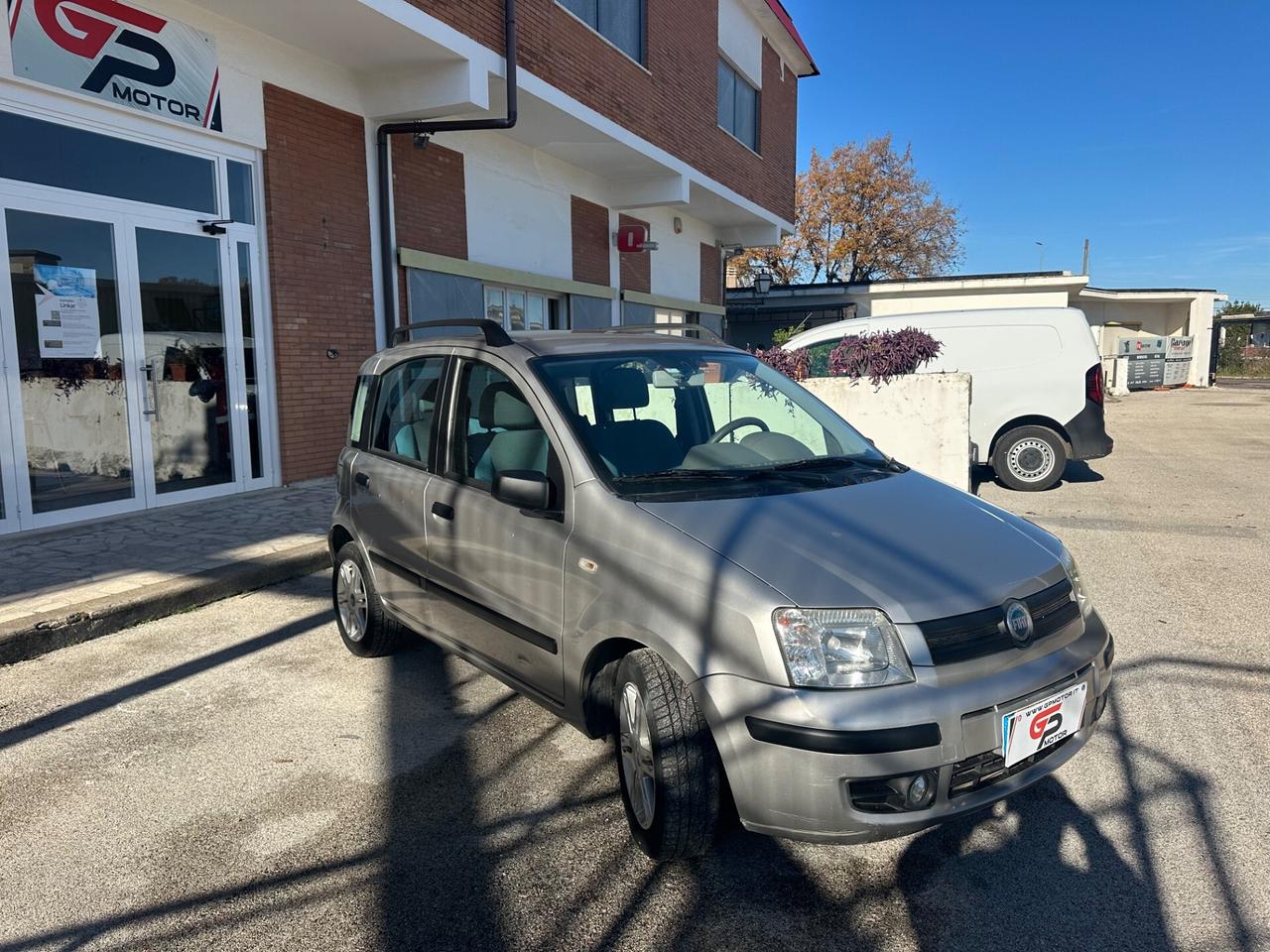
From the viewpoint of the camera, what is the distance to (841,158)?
138 ft

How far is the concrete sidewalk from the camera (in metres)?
4.84

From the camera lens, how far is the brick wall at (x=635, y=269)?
48.6ft

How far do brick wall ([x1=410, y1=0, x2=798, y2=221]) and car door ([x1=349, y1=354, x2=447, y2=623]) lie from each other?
216 inches

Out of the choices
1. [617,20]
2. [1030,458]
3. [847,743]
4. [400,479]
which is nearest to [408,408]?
[400,479]

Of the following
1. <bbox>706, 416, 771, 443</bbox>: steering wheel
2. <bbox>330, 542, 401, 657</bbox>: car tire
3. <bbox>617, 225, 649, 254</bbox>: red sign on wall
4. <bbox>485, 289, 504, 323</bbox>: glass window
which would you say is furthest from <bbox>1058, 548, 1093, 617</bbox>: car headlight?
<bbox>617, 225, 649, 254</bbox>: red sign on wall

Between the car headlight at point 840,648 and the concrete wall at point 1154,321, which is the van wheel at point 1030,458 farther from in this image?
the concrete wall at point 1154,321

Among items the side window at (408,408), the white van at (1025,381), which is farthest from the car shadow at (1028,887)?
the white van at (1025,381)

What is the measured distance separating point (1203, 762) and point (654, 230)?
14.0 meters

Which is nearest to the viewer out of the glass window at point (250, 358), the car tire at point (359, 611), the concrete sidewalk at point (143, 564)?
the car tire at point (359, 611)

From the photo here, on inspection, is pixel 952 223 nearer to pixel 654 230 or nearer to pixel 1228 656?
pixel 654 230

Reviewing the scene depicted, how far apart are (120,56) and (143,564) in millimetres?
4248

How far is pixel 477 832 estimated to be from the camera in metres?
2.97

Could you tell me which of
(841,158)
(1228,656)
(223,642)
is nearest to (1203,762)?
(1228,656)

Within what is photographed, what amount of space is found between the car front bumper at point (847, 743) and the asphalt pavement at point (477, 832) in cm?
33
